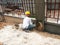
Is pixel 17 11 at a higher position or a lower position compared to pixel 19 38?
higher

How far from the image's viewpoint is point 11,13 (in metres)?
11.2

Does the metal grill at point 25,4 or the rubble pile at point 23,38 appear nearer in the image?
the rubble pile at point 23,38

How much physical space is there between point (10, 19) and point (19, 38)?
11.9 feet

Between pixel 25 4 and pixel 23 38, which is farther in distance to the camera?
pixel 25 4

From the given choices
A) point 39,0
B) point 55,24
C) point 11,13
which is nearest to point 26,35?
point 55,24

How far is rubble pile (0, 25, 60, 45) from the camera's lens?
251 inches

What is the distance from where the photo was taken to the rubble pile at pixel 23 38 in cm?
637

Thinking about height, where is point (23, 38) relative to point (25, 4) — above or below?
below

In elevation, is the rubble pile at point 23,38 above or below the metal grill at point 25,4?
below

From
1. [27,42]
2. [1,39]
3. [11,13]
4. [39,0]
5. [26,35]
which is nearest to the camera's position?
[27,42]

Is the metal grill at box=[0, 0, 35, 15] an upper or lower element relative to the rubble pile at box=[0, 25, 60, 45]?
upper

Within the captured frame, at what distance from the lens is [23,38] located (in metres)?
6.96

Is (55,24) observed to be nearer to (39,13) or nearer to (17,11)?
(39,13)

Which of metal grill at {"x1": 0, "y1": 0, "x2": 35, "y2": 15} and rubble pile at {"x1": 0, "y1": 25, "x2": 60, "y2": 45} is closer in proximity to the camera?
rubble pile at {"x1": 0, "y1": 25, "x2": 60, "y2": 45}
